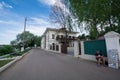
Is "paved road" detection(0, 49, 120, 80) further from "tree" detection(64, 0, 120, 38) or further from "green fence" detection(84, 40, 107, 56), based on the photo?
"tree" detection(64, 0, 120, 38)

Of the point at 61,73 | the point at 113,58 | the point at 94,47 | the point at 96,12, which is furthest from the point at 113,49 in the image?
the point at 96,12

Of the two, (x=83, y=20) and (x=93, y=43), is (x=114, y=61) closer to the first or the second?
(x=93, y=43)

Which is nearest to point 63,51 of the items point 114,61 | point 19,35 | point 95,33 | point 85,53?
point 95,33

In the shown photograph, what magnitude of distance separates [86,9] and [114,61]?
23.4 feet

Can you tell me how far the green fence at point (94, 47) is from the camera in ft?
31.2

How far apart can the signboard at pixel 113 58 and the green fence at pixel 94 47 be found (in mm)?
1062

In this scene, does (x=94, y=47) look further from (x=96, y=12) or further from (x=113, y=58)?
(x=96, y=12)

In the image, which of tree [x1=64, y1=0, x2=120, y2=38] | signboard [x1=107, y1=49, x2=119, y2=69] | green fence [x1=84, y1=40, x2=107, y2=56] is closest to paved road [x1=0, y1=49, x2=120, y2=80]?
signboard [x1=107, y1=49, x2=119, y2=69]

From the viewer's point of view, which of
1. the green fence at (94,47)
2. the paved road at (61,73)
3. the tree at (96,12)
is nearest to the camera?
the paved road at (61,73)

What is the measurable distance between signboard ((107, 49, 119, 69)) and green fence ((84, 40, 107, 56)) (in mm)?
1062

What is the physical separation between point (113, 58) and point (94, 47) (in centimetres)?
298

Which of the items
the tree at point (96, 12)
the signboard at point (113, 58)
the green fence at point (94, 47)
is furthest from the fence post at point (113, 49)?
the tree at point (96, 12)

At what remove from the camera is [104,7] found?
11484 mm

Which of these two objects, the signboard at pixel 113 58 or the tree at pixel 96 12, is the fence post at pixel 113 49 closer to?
the signboard at pixel 113 58
